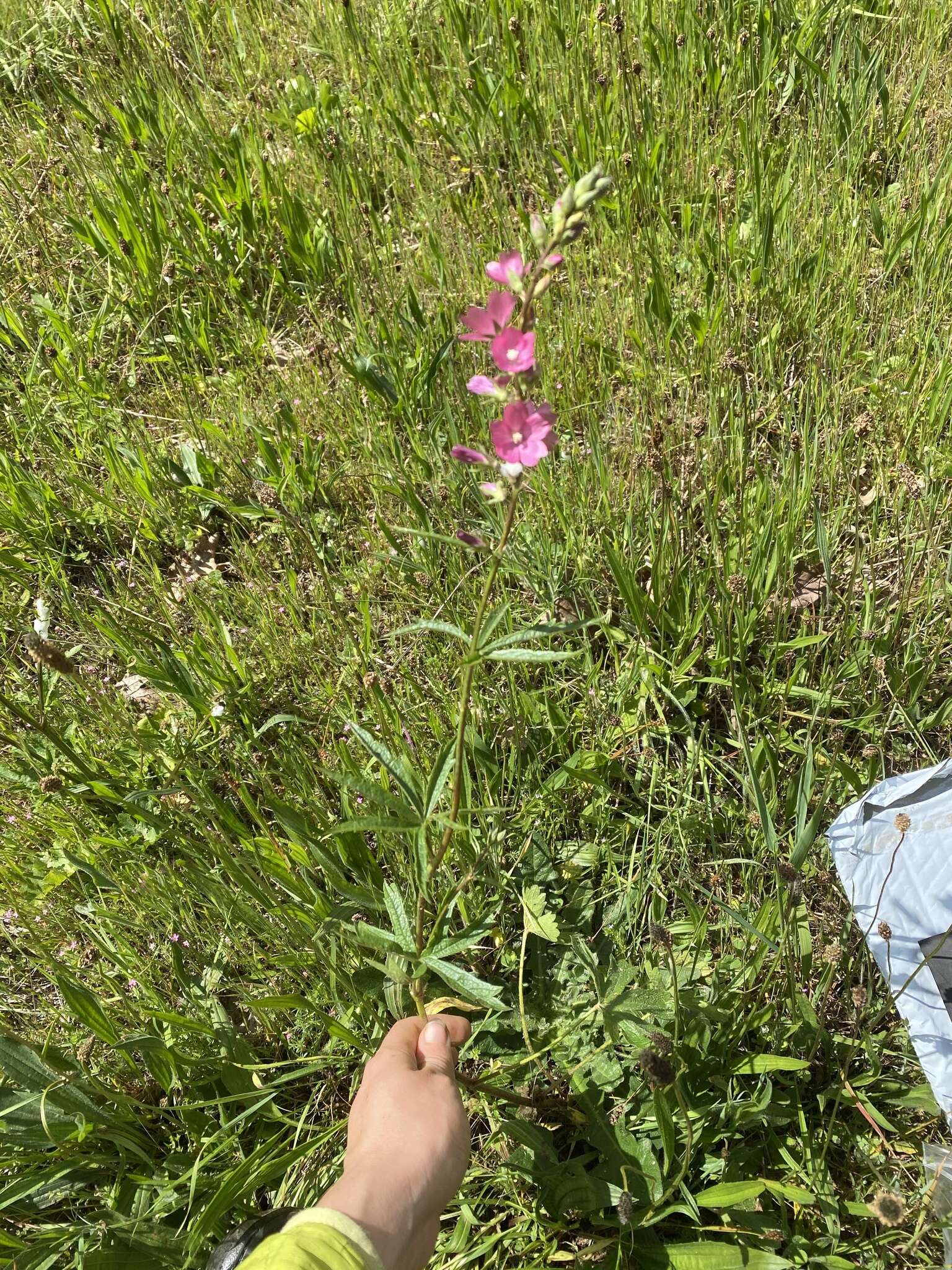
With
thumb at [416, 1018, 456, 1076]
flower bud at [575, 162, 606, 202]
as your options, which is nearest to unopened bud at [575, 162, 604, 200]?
flower bud at [575, 162, 606, 202]

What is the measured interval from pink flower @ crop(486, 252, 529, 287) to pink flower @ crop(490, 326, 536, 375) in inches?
2.7

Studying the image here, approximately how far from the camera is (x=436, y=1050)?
135 centimetres

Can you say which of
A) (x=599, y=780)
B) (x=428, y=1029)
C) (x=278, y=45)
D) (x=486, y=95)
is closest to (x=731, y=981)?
(x=599, y=780)

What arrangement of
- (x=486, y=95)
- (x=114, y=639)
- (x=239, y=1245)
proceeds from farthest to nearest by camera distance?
(x=486, y=95) → (x=114, y=639) → (x=239, y=1245)

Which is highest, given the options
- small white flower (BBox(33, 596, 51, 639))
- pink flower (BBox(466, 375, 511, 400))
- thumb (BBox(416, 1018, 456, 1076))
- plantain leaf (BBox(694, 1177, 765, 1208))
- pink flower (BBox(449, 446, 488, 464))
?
pink flower (BBox(466, 375, 511, 400))

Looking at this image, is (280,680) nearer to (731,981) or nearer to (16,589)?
(16,589)

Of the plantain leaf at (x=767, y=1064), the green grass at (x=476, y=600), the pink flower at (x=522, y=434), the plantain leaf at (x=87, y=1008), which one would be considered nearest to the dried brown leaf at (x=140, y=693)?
the green grass at (x=476, y=600)

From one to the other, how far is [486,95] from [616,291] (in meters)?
0.99

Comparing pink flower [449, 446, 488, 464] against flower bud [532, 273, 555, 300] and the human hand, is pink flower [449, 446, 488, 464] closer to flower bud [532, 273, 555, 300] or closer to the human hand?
flower bud [532, 273, 555, 300]

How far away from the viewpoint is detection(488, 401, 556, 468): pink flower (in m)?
1.09

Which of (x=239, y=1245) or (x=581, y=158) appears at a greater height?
(x=581, y=158)

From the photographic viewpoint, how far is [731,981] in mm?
1561

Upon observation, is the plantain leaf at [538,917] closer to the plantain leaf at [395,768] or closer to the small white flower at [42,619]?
the plantain leaf at [395,768]

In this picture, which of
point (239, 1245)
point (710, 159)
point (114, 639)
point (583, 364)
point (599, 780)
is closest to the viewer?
point (239, 1245)
